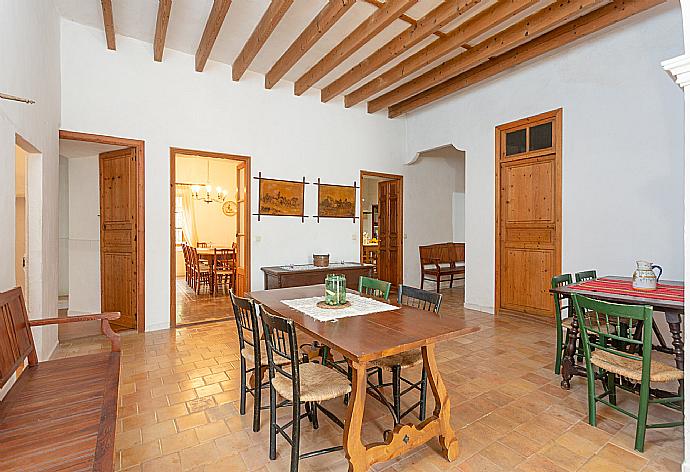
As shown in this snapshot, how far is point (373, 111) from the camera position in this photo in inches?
256

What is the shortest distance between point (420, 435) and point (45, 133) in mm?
3962

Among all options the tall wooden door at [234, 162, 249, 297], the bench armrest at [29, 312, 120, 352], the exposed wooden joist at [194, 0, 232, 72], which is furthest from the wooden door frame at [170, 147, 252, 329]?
the bench armrest at [29, 312, 120, 352]

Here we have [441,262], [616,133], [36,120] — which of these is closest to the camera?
[36,120]

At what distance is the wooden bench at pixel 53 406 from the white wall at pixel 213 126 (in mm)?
2588

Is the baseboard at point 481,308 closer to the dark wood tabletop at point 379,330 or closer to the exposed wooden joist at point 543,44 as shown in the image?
the exposed wooden joist at point 543,44

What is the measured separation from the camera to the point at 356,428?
1801 mm

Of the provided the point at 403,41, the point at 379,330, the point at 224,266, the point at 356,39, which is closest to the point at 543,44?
the point at 403,41

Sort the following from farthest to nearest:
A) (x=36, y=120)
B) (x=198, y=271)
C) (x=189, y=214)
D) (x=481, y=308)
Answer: (x=189, y=214) → (x=198, y=271) → (x=481, y=308) → (x=36, y=120)

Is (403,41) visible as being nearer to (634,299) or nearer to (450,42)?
(450,42)

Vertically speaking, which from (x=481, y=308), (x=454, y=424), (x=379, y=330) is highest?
(x=379, y=330)

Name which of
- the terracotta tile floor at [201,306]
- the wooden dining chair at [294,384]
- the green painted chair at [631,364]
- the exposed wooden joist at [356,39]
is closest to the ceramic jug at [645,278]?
the green painted chair at [631,364]

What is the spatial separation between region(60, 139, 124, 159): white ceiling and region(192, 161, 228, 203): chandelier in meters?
3.95

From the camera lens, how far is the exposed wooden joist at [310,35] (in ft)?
11.8

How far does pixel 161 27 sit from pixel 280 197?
2543 millimetres
